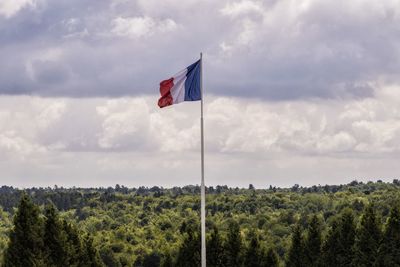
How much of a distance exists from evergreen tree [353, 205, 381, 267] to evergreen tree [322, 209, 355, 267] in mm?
1198

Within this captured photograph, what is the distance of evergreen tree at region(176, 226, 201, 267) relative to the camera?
218 ft

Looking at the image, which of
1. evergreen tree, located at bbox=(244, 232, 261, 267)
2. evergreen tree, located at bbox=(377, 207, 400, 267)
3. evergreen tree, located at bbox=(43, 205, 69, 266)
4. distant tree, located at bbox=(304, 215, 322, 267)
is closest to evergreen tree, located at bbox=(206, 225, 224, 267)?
evergreen tree, located at bbox=(244, 232, 261, 267)

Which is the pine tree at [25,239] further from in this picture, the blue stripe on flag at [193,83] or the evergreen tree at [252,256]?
the blue stripe on flag at [193,83]

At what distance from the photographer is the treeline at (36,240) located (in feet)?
182

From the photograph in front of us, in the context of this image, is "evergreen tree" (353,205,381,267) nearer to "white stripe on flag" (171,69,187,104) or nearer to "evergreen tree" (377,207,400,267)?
"evergreen tree" (377,207,400,267)

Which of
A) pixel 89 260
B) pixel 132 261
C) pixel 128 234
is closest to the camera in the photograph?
pixel 89 260

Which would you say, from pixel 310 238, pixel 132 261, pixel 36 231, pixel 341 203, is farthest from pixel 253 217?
pixel 36 231

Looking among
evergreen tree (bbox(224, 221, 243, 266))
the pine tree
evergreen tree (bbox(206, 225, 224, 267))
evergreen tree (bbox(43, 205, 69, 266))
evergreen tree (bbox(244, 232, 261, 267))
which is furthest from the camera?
evergreen tree (bbox(244, 232, 261, 267))

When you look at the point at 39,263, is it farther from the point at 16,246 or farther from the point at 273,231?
the point at 273,231

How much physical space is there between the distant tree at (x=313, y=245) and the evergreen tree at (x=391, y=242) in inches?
212

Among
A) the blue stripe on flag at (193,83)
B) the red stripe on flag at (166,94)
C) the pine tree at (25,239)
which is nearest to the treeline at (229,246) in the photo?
the pine tree at (25,239)

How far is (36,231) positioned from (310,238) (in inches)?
1037

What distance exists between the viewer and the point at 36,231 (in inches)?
2207

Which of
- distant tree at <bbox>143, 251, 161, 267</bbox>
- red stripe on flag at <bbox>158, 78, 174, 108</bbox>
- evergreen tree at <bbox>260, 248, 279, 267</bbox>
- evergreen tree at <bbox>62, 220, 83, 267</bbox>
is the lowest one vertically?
distant tree at <bbox>143, 251, 161, 267</bbox>
